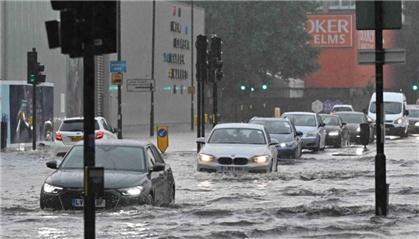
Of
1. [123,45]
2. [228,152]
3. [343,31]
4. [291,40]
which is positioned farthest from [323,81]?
[228,152]

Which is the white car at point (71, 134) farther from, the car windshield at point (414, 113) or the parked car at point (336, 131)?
the car windshield at point (414, 113)

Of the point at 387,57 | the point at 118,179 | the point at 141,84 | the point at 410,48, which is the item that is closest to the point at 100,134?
the point at 118,179

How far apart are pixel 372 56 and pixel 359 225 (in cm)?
251

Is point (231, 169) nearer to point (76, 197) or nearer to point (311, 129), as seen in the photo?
point (76, 197)

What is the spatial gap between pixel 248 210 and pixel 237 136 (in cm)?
842

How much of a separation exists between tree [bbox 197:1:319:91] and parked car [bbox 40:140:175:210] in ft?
227

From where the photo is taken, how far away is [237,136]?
24906mm

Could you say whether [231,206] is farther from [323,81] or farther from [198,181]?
[323,81]

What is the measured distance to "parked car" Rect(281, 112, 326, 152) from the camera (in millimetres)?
37750

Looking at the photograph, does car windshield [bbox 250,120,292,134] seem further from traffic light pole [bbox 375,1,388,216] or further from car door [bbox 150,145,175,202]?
traffic light pole [bbox 375,1,388,216]

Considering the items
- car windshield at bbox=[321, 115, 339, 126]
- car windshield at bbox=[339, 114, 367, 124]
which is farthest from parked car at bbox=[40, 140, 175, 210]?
car windshield at bbox=[339, 114, 367, 124]

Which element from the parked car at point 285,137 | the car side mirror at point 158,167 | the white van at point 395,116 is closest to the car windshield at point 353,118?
the white van at point 395,116

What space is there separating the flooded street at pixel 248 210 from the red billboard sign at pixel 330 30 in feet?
244

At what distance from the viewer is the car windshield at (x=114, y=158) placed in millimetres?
16062
